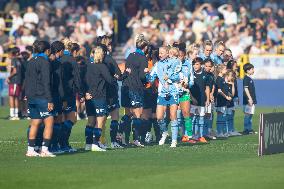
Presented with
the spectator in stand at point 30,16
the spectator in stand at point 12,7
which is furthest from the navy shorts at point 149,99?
the spectator in stand at point 12,7

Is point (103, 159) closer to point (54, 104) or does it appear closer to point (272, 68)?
Result: point (54, 104)

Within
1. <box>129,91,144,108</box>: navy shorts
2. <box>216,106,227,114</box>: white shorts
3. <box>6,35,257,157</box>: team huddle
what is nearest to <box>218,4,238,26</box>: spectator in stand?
<box>216,106,227,114</box>: white shorts

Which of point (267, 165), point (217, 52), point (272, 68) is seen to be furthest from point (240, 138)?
point (272, 68)

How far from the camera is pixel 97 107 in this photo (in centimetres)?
2258

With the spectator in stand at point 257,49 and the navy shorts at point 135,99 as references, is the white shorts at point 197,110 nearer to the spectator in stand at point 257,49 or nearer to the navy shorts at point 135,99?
the navy shorts at point 135,99

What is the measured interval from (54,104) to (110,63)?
1874 millimetres

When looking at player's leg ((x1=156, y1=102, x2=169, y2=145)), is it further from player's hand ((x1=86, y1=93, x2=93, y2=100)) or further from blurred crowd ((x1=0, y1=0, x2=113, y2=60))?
blurred crowd ((x1=0, y1=0, x2=113, y2=60))

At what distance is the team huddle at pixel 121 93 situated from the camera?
21422 mm

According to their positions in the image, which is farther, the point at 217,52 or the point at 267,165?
the point at 217,52

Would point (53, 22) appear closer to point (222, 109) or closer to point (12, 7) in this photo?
point (12, 7)

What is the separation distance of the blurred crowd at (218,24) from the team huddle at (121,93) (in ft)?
43.1

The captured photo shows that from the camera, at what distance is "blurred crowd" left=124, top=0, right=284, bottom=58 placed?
4016 centimetres

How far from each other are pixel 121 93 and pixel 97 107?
1886mm

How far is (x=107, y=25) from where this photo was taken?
137 feet
